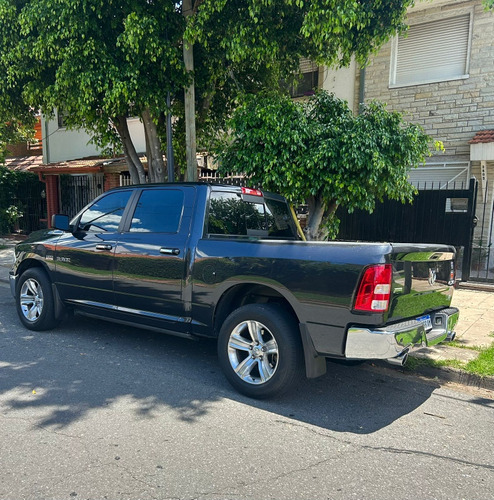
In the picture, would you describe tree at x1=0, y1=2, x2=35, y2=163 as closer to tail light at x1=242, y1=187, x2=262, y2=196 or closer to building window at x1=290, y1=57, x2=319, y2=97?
tail light at x1=242, y1=187, x2=262, y2=196

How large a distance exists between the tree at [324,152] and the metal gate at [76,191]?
380 inches

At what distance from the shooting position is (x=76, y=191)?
1561 cm

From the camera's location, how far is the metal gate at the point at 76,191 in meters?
15.3

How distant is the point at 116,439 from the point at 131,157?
6735 millimetres

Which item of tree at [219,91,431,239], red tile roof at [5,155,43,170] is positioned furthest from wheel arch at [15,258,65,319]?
red tile roof at [5,155,43,170]

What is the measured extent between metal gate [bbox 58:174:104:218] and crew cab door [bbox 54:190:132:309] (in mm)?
10369

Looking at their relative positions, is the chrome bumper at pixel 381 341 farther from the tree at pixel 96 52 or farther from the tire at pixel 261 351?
the tree at pixel 96 52

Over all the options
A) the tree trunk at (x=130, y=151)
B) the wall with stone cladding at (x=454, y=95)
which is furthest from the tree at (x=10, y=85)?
the wall with stone cladding at (x=454, y=95)

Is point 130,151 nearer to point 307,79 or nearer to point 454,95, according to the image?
point 307,79

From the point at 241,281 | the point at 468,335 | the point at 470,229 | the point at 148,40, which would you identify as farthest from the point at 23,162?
the point at 468,335

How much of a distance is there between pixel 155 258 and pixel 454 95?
9.39 metres

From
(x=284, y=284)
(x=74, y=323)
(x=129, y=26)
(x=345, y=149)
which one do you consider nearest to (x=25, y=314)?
(x=74, y=323)

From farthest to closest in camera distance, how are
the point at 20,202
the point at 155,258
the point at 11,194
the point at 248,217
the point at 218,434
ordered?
1. the point at 20,202
2. the point at 11,194
3. the point at 248,217
4. the point at 155,258
5. the point at 218,434

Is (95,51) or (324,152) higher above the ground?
(95,51)
